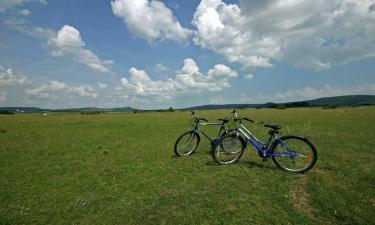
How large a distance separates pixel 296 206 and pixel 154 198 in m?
2.99

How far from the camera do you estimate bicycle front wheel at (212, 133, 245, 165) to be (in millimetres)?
6480

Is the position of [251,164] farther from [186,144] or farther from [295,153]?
[186,144]

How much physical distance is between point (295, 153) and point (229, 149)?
2.01 meters

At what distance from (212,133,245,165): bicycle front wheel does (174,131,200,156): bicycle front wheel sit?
4.39 feet

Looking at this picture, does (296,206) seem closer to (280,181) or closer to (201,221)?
(280,181)

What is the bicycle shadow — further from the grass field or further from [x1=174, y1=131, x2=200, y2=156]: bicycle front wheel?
[x1=174, y1=131, x2=200, y2=156]: bicycle front wheel

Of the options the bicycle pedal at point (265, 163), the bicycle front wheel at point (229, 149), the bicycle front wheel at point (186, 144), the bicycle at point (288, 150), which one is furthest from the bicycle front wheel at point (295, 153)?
the bicycle front wheel at point (186, 144)

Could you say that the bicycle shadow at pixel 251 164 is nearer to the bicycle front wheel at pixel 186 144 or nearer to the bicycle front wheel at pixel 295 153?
the bicycle front wheel at pixel 295 153

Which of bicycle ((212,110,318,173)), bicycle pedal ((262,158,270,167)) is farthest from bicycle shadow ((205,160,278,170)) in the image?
bicycle ((212,110,318,173))

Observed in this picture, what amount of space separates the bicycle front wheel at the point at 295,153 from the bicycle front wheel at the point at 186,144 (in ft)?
9.93

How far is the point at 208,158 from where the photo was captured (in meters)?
7.38

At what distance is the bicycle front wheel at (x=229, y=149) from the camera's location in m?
6.48

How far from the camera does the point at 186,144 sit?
784 centimetres

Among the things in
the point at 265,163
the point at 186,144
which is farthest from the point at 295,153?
the point at 186,144
